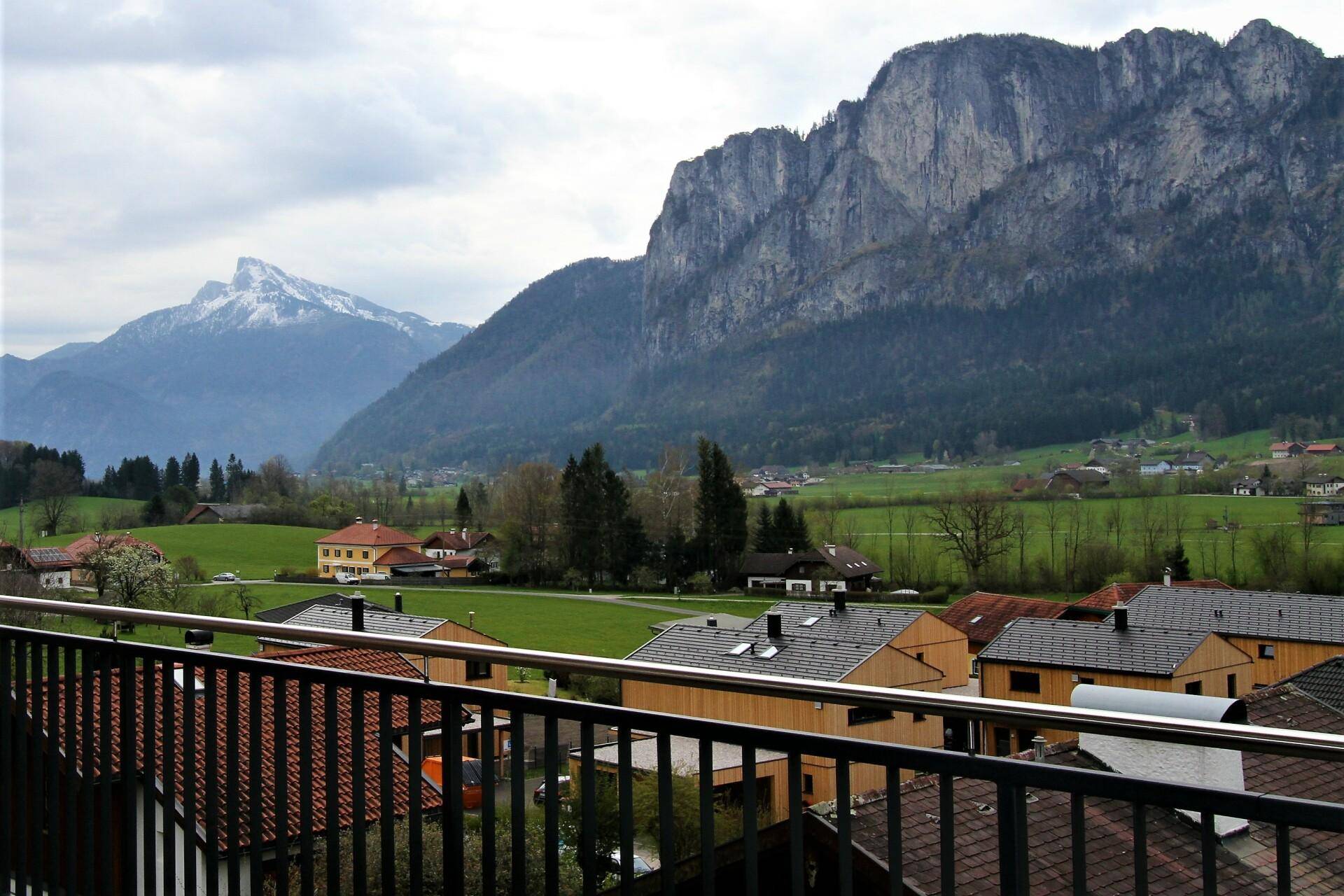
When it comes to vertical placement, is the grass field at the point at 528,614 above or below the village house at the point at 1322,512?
below

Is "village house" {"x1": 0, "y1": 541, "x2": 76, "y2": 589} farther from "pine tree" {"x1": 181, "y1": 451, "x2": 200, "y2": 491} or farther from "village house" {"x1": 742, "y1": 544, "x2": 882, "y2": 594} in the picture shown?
"pine tree" {"x1": 181, "y1": 451, "x2": 200, "y2": 491}

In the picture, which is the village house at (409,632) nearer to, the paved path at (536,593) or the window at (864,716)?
the window at (864,716)

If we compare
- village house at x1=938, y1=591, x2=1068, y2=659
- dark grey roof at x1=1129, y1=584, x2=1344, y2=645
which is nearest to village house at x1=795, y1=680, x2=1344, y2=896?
dark grey roof at x1=1129, y1=584, x2=1344, y2=645

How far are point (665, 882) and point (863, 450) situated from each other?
141m

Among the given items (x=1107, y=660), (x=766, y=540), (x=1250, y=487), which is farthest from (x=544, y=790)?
(x=1250, y=487)

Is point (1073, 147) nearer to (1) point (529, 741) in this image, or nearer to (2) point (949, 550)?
(2) point (949, 550)

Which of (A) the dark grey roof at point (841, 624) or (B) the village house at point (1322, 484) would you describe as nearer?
(A) the dark grey roof at point (841, 624)

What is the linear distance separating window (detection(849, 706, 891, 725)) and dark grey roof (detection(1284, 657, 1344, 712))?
16.8 meters

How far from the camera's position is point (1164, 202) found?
163 meters

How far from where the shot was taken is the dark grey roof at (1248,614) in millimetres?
25844

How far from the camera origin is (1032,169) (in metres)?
171

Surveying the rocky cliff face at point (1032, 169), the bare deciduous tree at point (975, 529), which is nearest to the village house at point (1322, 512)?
the bare deciduous tree at point (975, 529)

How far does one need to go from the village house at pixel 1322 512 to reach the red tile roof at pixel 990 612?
84.1 ft

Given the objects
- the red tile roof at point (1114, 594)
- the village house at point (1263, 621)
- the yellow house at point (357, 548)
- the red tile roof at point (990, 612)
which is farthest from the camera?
the yellow house at point (357, 548)
